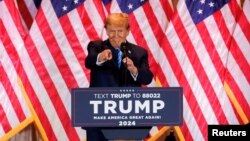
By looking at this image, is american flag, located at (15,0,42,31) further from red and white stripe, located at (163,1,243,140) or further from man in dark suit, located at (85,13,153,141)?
red and white stripe, located at (163,1,243,140)

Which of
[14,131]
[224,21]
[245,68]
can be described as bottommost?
[14,131]

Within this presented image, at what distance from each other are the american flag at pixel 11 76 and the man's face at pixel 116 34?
1022 mm

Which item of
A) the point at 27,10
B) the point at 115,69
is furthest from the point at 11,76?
the point at 115,69

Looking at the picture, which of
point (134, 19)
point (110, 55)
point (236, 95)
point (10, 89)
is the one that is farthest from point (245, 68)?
point (10, 89)

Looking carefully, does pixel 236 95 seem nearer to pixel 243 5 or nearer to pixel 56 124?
pixel 243 5

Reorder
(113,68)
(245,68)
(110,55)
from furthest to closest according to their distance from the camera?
(245,68)
(113,68)
(110,55)

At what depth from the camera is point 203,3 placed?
601 centimetres

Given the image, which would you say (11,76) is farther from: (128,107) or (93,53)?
(128,107)

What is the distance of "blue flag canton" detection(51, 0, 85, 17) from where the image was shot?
6.05 m

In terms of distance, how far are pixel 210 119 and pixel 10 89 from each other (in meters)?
1.73

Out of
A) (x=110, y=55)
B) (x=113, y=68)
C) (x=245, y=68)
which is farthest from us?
(x=245, y=68)

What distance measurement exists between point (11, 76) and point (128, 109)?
70.5 inches

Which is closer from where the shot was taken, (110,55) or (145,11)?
(110,55)

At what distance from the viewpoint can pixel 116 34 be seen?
5.33 meters
